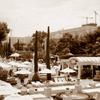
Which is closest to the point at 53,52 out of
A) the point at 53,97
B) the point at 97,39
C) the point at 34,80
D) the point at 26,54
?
the point at 26,54

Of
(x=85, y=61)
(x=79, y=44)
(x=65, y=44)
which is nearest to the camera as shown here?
(x=85, y=61)

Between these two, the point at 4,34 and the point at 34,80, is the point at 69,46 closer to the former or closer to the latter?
the point at 4,34

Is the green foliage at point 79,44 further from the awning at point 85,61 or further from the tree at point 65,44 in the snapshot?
the awning at point 85,61

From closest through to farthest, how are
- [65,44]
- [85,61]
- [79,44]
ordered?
1. [85,61]
2. [79,44]
3. [65,44]

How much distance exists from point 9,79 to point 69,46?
89.4ft

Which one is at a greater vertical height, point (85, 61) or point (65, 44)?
point (65, 44)

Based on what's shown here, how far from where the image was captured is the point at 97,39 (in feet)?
159

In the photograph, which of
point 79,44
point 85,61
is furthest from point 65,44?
point 85,61

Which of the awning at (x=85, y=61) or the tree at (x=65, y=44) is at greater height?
the tree at (x=65, y=44)

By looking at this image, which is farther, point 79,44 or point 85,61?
point 79,44

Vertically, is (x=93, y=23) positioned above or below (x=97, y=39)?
above

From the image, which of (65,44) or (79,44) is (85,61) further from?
(65,44)

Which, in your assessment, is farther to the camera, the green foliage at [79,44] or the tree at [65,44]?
the tree at [65,44]

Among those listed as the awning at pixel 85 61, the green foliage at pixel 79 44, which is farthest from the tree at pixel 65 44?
the awning at pixel 85 61
